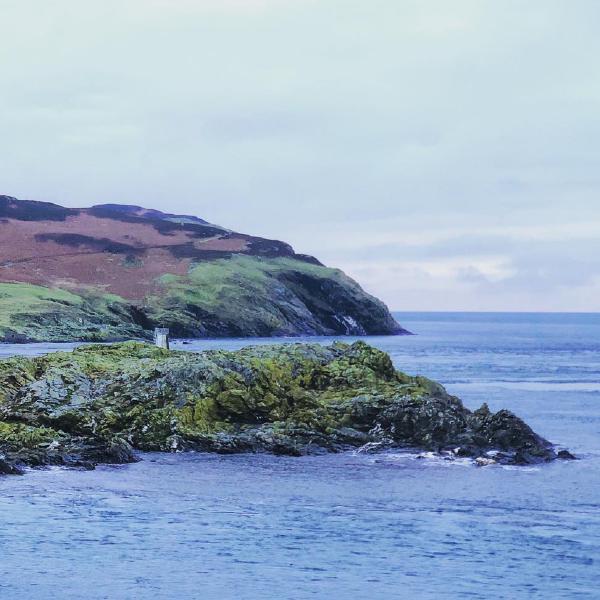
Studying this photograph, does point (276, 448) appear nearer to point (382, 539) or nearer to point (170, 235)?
point (382, 539)

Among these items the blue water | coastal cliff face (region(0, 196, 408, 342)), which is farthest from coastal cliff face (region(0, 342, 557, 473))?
coastal cliff face (region(0, 196, 408, 342))

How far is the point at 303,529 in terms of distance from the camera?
2503 centimetres

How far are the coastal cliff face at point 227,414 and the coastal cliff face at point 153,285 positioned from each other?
81558mm

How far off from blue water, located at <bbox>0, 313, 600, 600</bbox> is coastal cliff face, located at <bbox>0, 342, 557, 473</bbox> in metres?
1.38

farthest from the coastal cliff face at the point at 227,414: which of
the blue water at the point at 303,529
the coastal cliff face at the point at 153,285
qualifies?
the coastal cliff face at the point at 153,285

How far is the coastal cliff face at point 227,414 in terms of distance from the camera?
35.5 meters

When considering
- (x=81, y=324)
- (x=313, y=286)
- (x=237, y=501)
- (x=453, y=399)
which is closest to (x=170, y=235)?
(x=313, y=286)

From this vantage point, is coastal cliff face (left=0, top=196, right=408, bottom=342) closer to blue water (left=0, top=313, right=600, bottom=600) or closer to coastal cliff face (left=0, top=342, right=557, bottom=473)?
coastal cliff face (left=0, top=342, right=557, bottom=473)

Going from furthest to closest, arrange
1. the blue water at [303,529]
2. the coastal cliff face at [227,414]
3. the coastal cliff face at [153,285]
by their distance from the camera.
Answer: the coastal cliff face at [153,285], the coastal cliff face at [227,414], the blue water at [303,529]

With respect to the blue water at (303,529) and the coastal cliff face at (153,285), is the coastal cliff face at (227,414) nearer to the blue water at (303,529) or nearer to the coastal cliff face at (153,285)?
the blue water at (303,529)

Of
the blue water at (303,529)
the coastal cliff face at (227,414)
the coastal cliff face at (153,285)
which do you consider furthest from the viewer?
the coastal cliff face at (153,285)

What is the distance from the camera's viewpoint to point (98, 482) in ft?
99.8

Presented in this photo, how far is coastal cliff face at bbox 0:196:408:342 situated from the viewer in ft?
440

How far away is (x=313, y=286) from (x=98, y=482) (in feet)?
476
